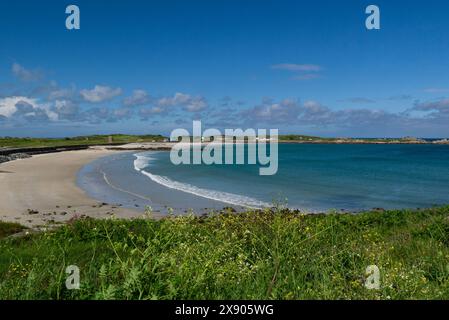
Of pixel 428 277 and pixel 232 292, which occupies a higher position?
pixel 232 292

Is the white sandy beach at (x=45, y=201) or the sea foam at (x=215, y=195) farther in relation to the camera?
the sea foam at (x=215, y=195)

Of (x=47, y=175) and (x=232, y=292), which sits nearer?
(x=232, y=292)

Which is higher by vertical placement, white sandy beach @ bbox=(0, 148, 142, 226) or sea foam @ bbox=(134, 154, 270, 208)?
white sandy beach @ bbox=(0, 148, 142, 226)

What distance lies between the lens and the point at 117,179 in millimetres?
44688

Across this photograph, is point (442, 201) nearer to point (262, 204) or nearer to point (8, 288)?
point (262, 204)

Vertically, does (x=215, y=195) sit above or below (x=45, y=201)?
below

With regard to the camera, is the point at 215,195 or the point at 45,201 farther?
the point at 215,195

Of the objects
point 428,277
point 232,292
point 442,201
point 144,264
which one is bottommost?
point 442,201

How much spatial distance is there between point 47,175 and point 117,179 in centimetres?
841

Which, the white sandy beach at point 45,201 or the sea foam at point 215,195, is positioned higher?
the white sandy beach at point 45,201

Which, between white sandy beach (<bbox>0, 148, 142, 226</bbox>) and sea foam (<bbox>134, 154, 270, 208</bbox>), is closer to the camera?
white sandy beach (<bbox>0, 148, 142, 226</bbox>)

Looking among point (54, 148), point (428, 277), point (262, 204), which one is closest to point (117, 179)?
point (262, 204)
